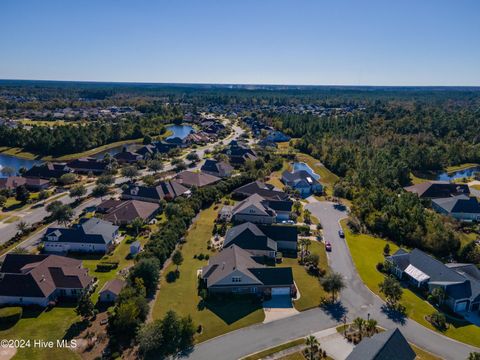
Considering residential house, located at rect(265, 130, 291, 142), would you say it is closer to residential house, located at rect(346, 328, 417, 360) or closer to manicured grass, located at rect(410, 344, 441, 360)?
manicured grass, located at rect(410, 344, 441, 360)

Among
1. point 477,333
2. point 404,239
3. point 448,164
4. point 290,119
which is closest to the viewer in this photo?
point 477,333

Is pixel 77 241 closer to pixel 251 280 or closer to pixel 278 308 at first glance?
pixel 251 280

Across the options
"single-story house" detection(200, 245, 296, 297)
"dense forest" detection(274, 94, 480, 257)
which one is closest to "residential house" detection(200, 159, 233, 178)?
"dense forest" detection(274, 94, 480, 257)

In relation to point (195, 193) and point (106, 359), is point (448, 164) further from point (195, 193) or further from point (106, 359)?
point (106, 359)

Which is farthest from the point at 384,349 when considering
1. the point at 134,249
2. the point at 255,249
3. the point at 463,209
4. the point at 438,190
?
the point at 438,190

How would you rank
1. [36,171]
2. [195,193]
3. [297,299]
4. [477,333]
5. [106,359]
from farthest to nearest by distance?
[36,171]
[195,193]
[297,299]
[477,333]
[106,359]

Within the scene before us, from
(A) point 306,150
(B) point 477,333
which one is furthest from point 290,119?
(B) point 477,333
